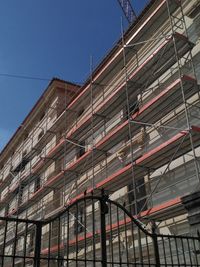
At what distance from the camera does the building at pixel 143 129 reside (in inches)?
427

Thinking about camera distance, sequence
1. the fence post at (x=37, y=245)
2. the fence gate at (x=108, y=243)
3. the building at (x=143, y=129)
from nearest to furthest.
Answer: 1. the fence post at (x=37, y=245)
2. the fence gate at (x=108, y=243)
3. the building at (x=143, y=129)

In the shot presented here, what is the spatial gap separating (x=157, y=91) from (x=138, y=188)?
11.8 ft

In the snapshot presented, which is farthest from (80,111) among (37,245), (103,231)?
(37,245)

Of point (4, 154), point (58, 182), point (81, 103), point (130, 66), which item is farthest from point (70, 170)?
point (4, 154)

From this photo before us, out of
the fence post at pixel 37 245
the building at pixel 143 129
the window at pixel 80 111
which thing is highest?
the window at pixel 80 111

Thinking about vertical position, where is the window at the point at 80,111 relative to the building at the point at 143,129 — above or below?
above

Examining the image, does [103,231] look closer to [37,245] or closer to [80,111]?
[37,245]

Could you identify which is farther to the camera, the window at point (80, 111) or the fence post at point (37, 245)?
the window at point (80, 111)

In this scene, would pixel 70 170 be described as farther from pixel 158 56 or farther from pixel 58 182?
pixel 158 56

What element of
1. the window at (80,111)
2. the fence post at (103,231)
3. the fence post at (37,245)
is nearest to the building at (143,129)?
the window at (80,111)

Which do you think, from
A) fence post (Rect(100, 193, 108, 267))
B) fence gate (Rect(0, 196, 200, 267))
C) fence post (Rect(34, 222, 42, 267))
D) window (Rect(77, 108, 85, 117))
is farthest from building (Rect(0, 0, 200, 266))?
fence post (Rect(34, 222, 42, 267))

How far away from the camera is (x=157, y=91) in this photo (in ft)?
43.1

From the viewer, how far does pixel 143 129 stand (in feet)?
43.3

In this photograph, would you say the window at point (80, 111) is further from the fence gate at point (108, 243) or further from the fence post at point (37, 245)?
the fence post at point (37, 245)
